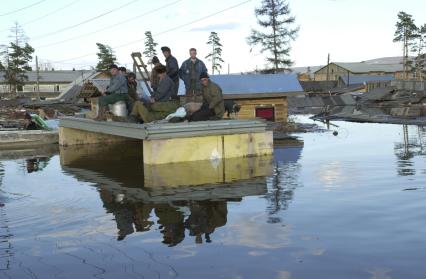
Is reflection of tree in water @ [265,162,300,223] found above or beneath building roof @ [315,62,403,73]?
beneath

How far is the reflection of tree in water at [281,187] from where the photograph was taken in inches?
307

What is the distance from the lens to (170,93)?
44.2 ft

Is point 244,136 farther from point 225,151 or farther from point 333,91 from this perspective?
point 333,91

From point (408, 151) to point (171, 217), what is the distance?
32.9 feet

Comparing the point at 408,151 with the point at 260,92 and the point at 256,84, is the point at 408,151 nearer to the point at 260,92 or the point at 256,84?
the point at 260,92

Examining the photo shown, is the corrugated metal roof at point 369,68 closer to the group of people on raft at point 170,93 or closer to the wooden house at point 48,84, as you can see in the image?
the wooden house at point 48,84

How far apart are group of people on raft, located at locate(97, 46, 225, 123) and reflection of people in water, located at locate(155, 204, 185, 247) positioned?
5.14m

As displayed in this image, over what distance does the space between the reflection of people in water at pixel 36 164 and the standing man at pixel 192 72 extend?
4.76 m

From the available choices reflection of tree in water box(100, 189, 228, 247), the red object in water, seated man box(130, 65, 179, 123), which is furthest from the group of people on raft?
the red object in water

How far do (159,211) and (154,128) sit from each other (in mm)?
3959

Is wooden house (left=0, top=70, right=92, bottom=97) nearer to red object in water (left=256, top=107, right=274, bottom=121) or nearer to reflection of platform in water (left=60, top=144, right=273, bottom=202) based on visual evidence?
red object in water (left=256, top=107, right=274, bottom=121)

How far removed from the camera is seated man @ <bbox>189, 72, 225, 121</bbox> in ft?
42.2

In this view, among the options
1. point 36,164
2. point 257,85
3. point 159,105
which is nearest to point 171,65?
point 159,105

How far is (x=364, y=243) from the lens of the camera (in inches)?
230
